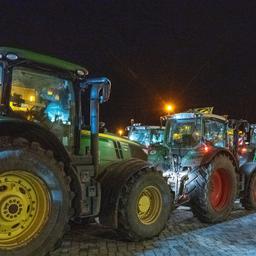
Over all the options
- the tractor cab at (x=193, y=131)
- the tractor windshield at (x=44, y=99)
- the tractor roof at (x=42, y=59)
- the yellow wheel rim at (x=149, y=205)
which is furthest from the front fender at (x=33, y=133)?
the tractor cab at (x=193, y=131)

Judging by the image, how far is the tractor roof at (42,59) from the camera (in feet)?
22.1

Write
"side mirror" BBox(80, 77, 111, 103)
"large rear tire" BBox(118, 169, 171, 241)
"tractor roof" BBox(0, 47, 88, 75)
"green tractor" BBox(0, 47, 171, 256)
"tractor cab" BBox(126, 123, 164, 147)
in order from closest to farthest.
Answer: "green tractor" BBox(0, 47, 171, 256) < "tractor roof" BBox(0, 47, 88, 75) < "side mirror" BBox(80, 77, 111, 103) < "large rear tire" BBox(118, 169, 171, 241) < "tractor cab" BBox(126, 123, 164, 147)

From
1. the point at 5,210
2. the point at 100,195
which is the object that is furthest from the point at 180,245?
the point at 5,210

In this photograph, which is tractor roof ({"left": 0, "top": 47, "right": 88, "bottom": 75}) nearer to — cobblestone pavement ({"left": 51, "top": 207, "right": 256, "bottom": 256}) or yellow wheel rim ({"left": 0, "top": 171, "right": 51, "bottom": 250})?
yellow wheel rim ({"left": 0, "top": 171, "right": 51, "bottom": 250})

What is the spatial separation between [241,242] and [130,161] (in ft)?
7.56

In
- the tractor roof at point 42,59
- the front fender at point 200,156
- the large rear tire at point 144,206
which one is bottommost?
the large rear tire at point 144,206

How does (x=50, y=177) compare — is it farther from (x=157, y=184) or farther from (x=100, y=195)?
(x=157, y=184)

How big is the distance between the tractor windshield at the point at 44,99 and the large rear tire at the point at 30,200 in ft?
2.59

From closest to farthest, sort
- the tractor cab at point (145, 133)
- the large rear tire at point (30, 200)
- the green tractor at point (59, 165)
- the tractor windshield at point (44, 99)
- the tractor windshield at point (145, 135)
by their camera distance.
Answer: the large rear tire at point (30, 200) → the green tractor at point (59, 165) → the tractor windshield at point (44, 99) → the tractor windshield at point (145, 135) → the tractor cab at point (145, 133)

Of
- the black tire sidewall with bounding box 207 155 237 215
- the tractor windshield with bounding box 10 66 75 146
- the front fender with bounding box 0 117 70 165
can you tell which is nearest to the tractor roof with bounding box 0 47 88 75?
the tractor windshield with bounding box 10 66 75 146

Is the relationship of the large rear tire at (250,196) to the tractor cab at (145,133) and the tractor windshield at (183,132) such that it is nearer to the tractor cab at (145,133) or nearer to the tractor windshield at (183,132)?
the tractor windshield at (183,132)

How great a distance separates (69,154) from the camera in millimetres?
7367

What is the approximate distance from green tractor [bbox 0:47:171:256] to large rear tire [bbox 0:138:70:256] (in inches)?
0.5

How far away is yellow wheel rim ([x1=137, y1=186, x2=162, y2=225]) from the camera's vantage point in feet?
27.6
